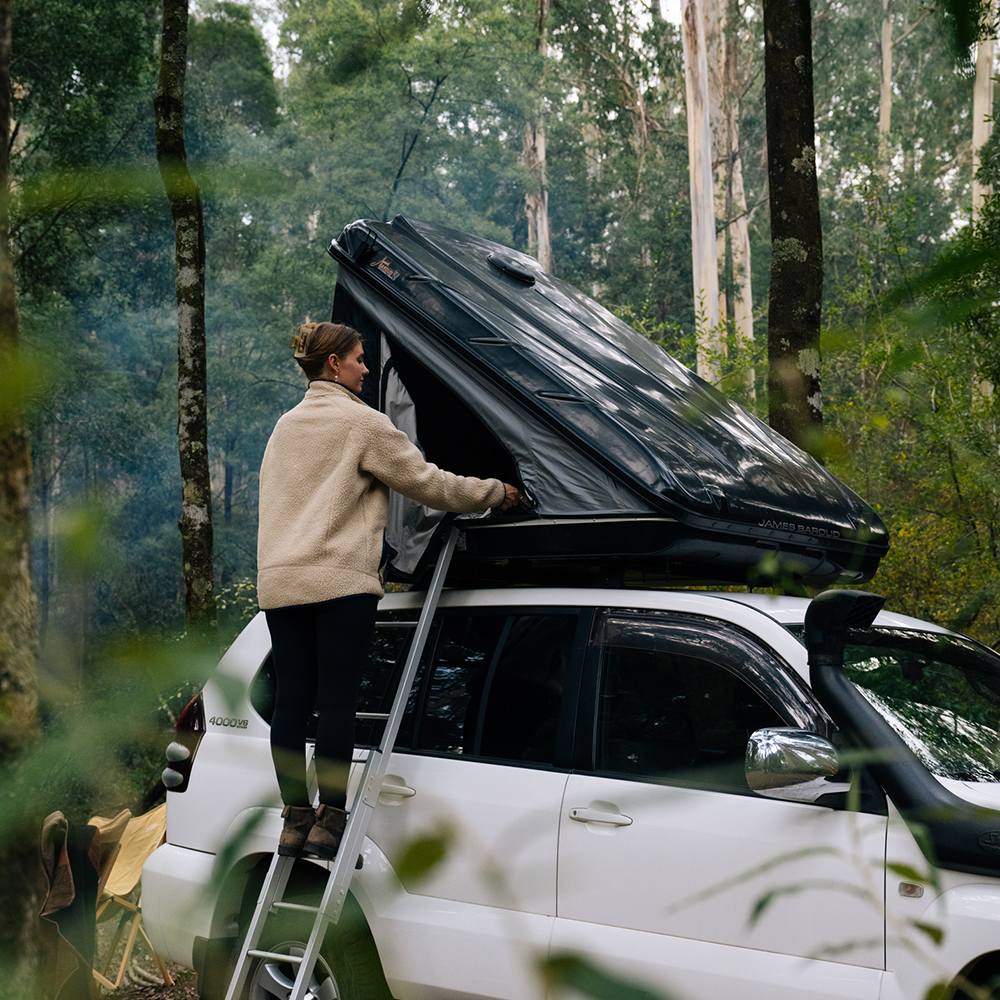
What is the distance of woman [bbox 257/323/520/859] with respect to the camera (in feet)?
10.5

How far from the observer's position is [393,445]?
11.0 ft

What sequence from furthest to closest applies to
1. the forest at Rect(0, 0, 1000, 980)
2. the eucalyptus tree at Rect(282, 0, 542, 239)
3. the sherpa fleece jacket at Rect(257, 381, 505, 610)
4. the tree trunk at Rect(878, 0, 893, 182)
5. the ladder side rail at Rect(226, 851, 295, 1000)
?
the tree trunk at Rect(878, 0, 893, 182), the eucalyptus tree at Rect(282, 0, 542, 239), the forest at Rect(0, 0, 1000, 980), the sherpa fleece jacket at Rect(257, 381, 505, 610), the ladder side rail at Rect(226, 851, 295, 1000)

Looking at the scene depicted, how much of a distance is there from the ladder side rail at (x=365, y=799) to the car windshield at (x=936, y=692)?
138 centimetres

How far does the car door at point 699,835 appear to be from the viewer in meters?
2.59

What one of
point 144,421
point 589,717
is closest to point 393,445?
point 589,717

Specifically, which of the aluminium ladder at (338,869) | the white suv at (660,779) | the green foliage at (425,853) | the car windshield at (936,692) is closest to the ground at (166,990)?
the white suv at (660,779)

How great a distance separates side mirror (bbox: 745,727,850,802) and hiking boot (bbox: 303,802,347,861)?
1.20 m

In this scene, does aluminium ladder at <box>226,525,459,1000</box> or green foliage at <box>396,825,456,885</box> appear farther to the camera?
aluminium ladder at <box>226,525,459,1000</box>

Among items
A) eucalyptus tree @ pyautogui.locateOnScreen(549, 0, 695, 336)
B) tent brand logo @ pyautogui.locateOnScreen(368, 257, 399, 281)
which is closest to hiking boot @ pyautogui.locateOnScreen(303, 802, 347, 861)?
tent brand logo @ pyautogui.locateOnScreen(368, 257, 399, 281)

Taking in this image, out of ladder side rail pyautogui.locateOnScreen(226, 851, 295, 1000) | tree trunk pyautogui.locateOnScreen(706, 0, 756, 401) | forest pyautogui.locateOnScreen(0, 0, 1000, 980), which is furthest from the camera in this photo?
tree trunk pyautogui.locateOnScreen(706, 0, 756, 401)

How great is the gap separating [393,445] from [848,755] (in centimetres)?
261

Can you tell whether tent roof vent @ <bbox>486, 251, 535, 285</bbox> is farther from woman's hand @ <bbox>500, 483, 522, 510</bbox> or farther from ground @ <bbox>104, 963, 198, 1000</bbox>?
ground @ <bbox>104, 963, 198, 1000</bbox>

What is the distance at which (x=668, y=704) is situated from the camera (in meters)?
3.13

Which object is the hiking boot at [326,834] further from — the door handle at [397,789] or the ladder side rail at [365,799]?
the door handle at [397,789]
